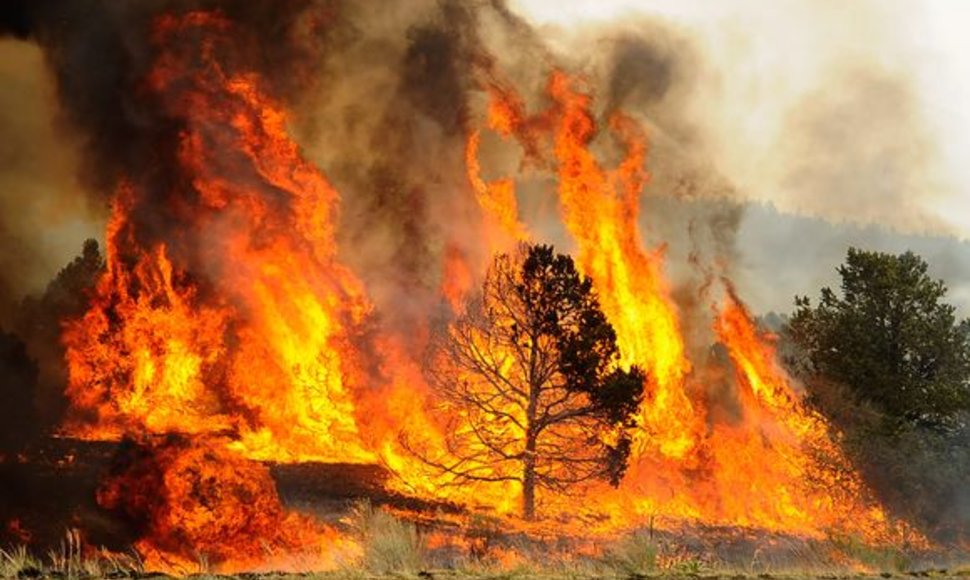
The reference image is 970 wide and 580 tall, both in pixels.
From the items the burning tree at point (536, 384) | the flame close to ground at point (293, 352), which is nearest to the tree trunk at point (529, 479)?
the burning tree at point (536, 384)

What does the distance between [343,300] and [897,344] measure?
2542 centimetres

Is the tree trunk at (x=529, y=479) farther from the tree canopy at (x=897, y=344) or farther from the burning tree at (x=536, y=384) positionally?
the tree canopy at (x=897, y=344)

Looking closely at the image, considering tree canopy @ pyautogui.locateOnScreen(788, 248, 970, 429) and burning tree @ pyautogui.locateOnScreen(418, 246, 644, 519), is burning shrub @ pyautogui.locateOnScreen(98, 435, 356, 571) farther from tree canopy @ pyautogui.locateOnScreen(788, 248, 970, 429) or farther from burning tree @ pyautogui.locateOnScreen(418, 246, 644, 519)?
tree canopy @ pyautogui.locateOnScreen(788, 248, 970, 429)

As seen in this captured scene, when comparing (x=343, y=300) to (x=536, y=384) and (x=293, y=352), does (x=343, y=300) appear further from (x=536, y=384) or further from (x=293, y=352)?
(x=536, y=384)

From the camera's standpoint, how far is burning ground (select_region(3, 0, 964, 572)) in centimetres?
3095

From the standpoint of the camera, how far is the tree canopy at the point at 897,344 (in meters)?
35.5

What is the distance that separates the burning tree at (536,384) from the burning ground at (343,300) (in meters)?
0.71

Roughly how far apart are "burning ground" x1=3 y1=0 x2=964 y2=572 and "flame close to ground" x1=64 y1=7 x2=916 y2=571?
0.12m

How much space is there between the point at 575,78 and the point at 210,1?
20.1 metres

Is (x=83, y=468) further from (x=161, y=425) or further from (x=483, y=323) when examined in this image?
(x=483, y=323)

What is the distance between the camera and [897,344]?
1447 inches

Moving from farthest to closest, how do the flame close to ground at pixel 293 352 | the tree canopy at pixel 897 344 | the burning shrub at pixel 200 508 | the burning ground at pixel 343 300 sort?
the tree canopy at pixel 897 344 < the flame close to ground at pixel 293 352 < the burning ground at pixel 343 300 < the burning shrub at pixel 200 508

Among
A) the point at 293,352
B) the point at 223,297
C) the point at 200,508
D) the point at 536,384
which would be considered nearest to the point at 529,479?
the point at 536,384

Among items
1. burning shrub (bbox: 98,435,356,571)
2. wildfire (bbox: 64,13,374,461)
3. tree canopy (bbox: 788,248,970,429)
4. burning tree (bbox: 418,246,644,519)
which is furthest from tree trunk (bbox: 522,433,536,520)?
tree canopy (bbox: 788,248,970,429)
